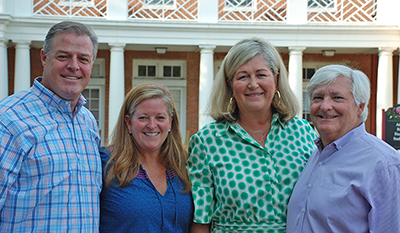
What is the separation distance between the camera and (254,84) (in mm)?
2639

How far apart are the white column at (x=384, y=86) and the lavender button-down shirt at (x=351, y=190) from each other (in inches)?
503

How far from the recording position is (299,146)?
9.14 feet

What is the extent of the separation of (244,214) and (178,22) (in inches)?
470

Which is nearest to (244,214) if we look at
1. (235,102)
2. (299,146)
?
(299,146)

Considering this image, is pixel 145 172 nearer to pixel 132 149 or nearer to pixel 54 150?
pixel 132 149

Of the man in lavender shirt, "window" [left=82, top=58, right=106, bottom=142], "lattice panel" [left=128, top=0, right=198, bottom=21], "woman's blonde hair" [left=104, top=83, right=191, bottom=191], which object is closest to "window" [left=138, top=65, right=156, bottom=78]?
"window" [left=82, top=58, right=106, bottom=142]

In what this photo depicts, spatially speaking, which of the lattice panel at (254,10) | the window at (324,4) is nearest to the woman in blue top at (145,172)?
the lattice panel at (254,10)

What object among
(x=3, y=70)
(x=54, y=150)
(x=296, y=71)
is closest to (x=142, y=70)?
(x=3, y=70)

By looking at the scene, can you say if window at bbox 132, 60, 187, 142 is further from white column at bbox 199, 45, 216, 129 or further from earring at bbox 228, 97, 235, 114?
earring at bbox 228, 97, 235, 114

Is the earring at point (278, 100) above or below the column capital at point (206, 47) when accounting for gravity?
below

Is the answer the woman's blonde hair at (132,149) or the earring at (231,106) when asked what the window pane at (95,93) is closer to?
the woman's blonde hair at (132,149)

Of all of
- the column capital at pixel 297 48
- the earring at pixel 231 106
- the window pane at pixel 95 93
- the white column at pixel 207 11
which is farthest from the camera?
the window pane at pixel 95 93

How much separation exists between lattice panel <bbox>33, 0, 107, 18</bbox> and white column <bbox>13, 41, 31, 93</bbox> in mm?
1169

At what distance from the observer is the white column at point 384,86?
14.0m
